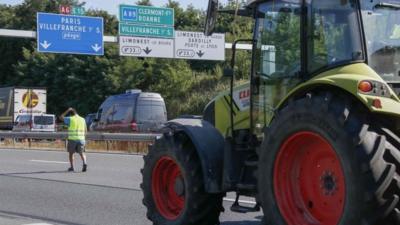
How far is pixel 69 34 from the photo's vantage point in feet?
98.2

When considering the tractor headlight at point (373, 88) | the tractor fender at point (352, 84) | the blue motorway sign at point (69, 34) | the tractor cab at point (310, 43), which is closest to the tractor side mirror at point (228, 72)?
the tractor cab at point (310, 43)

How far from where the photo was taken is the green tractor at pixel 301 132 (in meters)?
5.21

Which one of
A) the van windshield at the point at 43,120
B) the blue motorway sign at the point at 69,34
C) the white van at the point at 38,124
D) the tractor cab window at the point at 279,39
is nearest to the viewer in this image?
the tractor cab window at the point at 279,39

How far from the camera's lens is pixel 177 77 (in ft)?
150

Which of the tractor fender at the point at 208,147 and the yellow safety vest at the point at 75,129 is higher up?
the tractor fender at the point at 208,147

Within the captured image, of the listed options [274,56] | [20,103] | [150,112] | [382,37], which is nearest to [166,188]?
[274,56]

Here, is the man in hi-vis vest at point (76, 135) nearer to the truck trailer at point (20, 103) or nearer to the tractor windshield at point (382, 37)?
the tractor windshield at point (382, 37)

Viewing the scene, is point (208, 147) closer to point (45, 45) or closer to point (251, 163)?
point (251, 163)

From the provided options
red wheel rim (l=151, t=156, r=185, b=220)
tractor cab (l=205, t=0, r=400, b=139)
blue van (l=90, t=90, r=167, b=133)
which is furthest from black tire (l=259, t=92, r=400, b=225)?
blue van (l=90, t=90, r=167, b=133)

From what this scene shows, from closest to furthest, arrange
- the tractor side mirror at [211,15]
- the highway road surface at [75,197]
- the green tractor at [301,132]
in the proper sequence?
the green tractor at [301,132] → the tractor side mirror at [211,15] → the highway road surface at [75,197]

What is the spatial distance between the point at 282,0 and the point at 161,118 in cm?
2334

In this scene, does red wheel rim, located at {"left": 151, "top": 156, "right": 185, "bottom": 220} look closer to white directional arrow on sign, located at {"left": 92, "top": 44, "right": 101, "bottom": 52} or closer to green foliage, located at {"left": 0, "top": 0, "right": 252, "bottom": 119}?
white directional arrow on sign, located at {"left": 92, "top": 44, "right": 101, "bottom": 52}

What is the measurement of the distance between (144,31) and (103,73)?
68.7 ft

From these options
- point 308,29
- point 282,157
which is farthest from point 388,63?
point 282,157
